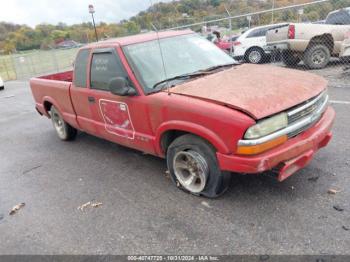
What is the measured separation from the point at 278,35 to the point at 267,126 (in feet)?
25.7

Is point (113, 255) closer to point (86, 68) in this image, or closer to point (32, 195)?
point (32, 195)

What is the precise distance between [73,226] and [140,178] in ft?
3.69

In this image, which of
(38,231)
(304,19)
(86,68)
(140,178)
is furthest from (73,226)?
(304,19)

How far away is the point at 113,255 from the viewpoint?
9.68 feet

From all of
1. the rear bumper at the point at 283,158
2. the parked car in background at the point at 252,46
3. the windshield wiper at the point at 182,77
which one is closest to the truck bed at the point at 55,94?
the windshield wiper at the point at 182,77

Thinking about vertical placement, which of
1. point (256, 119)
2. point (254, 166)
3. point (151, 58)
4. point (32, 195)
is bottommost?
point (32, 195)

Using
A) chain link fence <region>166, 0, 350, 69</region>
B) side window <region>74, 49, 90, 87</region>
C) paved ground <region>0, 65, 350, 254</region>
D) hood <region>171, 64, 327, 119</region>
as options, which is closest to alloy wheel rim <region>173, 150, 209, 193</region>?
paved ground <region>0, 65, 350, 254</region>

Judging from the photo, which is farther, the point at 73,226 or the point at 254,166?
the point at 73,226

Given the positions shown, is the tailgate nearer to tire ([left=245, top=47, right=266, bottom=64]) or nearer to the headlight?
tire ([left=245, top=47, right=266, bottom=64])

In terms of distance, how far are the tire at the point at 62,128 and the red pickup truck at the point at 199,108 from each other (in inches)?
43.2

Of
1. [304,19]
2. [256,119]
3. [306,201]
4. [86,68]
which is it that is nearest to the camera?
[256,119]

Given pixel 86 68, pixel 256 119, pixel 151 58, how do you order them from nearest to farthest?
pixel 256 119 < pixel 151 58 < pixel 86 68

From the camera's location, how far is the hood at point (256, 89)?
307 cm

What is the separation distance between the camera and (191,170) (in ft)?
12.0
